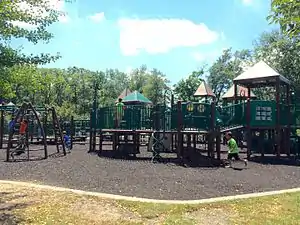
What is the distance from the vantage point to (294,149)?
19.2m

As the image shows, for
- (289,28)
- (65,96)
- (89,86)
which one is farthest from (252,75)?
(89,86)

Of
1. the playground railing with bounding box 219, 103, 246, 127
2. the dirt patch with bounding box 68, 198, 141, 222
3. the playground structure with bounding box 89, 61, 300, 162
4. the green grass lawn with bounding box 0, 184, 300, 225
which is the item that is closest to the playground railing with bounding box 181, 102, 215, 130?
the playground structure with bounding box 89, 61, 300, 162

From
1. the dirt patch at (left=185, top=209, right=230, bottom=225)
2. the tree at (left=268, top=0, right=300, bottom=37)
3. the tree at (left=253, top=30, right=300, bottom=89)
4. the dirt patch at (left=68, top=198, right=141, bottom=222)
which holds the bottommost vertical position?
the dirt patch at (left=185, top=209, right=230, bottom=225)

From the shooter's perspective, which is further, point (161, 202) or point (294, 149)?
point (294, 149)

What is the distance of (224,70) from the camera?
208 feet

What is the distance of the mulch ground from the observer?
9.59 metres

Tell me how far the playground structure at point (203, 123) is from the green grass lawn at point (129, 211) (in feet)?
23.7

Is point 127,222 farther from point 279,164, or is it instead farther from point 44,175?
point 279,164

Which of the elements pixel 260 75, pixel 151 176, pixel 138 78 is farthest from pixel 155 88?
pixel 151 176

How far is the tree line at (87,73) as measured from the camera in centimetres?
730

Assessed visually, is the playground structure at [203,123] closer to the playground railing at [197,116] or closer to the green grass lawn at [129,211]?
the playground railing at [197,116]

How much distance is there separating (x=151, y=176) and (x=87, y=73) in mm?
68879

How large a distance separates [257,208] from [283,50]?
35.6m

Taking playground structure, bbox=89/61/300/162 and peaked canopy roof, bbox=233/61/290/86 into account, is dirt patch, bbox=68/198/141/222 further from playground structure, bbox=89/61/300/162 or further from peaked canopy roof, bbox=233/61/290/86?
peaked canopy roof, bbox=233/61/290/86
